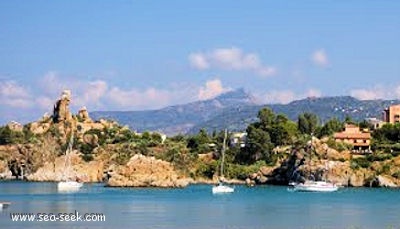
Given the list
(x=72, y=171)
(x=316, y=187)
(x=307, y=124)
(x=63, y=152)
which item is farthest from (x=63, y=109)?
(x=316, y=187)

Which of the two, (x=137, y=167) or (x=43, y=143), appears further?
(x=43, y=143)

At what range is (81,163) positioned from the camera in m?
152

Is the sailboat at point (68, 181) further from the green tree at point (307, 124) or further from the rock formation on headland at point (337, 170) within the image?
the green tree at point (307, 124)

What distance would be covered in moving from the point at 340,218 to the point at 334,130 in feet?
312

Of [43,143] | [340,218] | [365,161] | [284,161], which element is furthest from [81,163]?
[340,218]

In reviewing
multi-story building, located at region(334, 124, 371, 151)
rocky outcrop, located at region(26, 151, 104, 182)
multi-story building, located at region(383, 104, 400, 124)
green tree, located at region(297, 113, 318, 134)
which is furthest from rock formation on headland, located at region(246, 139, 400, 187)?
multi-story building, located at region(383, 104, 400, 124)

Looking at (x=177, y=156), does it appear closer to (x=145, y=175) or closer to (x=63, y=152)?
(x=63, y=152)

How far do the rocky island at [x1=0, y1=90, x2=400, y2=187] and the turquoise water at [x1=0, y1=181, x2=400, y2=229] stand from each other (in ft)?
69.2

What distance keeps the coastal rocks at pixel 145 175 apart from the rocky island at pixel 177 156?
0.13 metres

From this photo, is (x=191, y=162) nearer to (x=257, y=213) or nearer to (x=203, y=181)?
(x=203, y=181)

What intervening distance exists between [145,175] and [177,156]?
32327 millimetres

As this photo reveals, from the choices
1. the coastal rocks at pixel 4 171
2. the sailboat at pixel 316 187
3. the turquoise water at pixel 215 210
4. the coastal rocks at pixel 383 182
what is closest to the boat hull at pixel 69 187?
the turquoise water at pixel 215 210

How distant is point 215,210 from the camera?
73.4 metres

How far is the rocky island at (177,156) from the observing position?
124m
